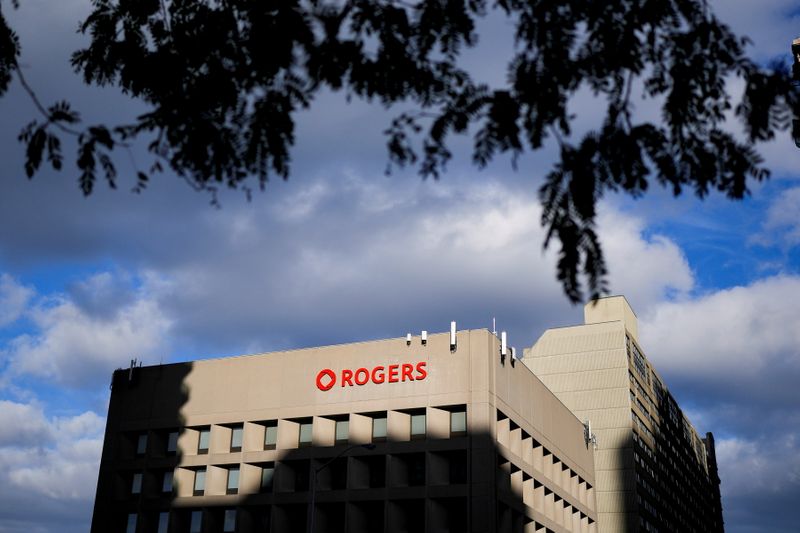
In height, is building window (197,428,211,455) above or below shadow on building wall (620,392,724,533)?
below

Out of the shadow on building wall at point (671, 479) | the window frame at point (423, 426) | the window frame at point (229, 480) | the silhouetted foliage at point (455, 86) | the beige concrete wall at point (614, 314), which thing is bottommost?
the silhouetted foliage at point (455, 86)

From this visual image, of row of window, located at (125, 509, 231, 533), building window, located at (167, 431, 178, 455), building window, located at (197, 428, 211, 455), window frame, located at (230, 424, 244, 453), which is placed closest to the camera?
row of window, located at (125, 509, 231, 533)

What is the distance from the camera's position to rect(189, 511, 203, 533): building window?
68.9m

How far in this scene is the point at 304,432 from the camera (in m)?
67.9

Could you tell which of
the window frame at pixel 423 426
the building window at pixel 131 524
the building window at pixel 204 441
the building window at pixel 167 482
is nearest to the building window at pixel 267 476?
the building window at pixel 204 441

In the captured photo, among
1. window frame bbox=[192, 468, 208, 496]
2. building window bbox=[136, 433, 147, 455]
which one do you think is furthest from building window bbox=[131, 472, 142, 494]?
window frame bbox=[192, 468, 208, 496]

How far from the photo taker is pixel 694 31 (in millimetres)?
8586

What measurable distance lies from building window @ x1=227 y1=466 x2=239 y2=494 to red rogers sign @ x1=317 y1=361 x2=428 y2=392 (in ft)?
30.3

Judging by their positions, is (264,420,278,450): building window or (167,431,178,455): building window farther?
(167,431,178,455): building window

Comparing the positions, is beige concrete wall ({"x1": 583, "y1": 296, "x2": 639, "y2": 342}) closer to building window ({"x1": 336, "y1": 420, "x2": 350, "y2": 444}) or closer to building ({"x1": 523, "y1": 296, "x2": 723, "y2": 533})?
building ({"x1": 523, "y1": 296, "x2": 723, "y2": 533})

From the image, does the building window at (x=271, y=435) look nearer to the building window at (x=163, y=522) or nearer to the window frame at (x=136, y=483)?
the building window at (x=163, y=522)

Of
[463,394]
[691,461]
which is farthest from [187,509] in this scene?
[691,461]

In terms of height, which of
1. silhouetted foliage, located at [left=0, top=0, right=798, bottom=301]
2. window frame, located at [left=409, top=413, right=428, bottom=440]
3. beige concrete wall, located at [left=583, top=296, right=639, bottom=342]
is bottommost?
silhouetted foliage, located at [left=0, top=0, right=798, bottom=301]

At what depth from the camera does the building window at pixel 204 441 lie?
71375 millimetres
